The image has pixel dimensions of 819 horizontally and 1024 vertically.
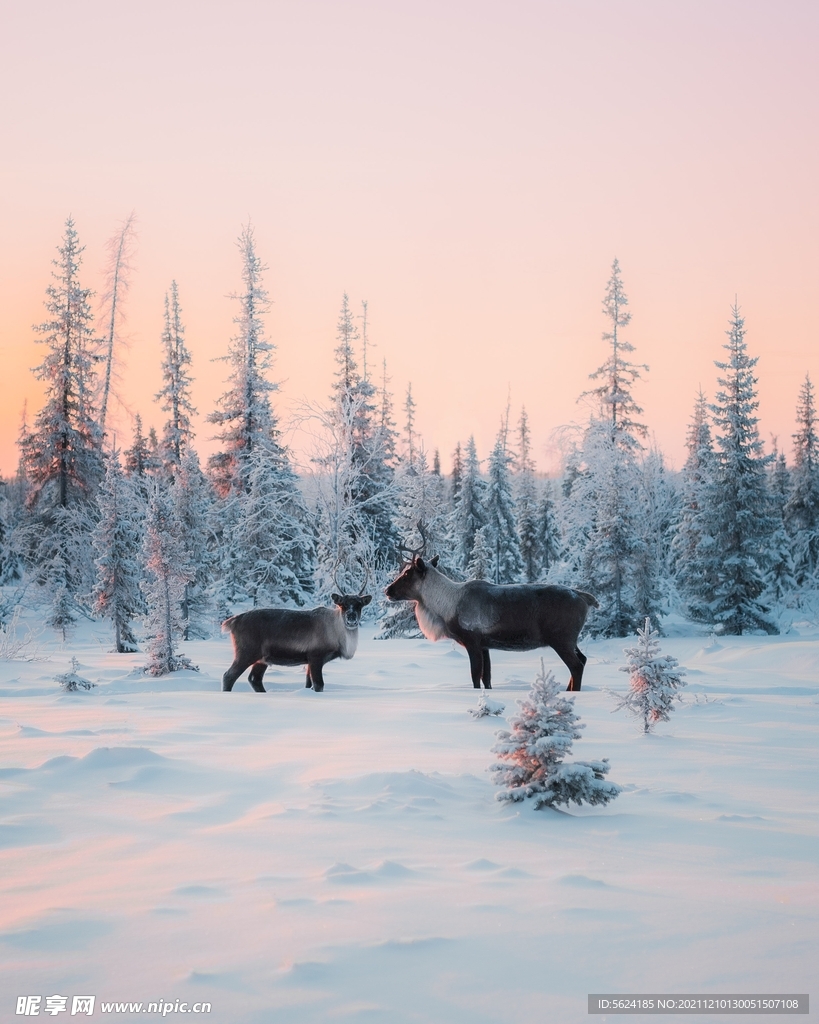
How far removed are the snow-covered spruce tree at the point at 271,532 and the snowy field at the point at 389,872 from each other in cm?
2585

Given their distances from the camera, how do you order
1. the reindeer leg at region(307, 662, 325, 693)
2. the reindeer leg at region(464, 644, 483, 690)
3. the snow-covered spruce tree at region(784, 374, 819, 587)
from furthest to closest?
the snow-covered spruce tree at region(784, 374, 819, 587), the reindeer leg at region(464, 644, 483, 690), the reindeer leg at region(307, 662, 325, 693)

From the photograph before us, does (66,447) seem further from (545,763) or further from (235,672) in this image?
(545,763)

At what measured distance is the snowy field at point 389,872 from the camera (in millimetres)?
3152

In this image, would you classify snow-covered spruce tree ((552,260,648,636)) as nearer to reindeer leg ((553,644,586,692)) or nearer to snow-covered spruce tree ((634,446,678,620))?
snow-covered spruce tree ((634,446,678,620))

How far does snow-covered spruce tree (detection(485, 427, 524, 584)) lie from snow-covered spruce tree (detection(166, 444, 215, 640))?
20034 mm

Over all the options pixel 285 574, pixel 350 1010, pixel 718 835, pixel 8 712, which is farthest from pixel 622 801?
pixel 285 574

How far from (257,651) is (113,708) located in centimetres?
286

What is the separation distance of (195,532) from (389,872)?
112 ft

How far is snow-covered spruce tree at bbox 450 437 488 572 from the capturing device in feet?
180

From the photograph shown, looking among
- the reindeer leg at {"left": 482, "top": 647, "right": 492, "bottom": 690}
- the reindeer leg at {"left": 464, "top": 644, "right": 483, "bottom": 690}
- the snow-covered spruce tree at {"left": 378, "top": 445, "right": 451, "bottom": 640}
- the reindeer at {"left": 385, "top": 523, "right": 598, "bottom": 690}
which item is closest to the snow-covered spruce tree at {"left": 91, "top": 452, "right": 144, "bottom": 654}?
the snow-covered spruce tree at {"left": 378, "top": 445, "right": 451, "bottom": 640}

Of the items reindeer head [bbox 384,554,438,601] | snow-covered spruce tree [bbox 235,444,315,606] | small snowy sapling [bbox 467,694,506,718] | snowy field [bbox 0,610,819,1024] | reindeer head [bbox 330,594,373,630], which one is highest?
snow-covered spruce tree [bbox 235,444,315,606]

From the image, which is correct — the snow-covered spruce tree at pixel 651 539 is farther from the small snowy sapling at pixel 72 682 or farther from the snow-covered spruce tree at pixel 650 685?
the snow-covered spruce tree at pixel 650 685

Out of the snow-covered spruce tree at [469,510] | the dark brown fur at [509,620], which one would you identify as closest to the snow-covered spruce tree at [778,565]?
the snow-covered spruce tree at [469,510]

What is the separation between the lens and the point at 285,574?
1379 inches
